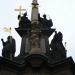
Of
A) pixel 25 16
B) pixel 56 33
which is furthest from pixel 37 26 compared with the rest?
pixel 25 16

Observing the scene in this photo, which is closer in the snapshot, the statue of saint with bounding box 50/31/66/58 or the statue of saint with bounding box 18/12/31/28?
the statue of saint with bounding box 50/31/66/58

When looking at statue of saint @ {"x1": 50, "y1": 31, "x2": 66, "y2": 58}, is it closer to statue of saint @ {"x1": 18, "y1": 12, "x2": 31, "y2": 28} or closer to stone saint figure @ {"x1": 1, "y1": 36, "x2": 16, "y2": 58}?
statue of saint @ {"x1": 18, "y1": 12, "x2": 31, "y2": 28}

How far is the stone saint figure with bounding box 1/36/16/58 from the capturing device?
25484 millimetres

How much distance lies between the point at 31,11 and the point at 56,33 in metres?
3.71

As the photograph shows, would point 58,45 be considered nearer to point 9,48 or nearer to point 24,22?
point 9,48

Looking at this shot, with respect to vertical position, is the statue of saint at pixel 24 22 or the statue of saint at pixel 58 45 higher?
the statue of saint at pixel 24 22

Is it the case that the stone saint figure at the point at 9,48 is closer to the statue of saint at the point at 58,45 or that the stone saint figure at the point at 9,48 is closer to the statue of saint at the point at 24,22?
the statue of saint at the point at 24,22

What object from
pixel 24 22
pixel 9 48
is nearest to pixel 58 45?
pixel 9 48

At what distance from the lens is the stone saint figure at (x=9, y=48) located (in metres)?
25.5

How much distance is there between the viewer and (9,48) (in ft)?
84.4

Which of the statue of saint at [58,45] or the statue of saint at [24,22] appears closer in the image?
the statue of saint at [58,45]

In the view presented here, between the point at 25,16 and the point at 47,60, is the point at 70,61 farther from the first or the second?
the point at 25,16

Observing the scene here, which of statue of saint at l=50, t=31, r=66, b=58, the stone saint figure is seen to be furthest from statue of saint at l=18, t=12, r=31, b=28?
statue of saint at l=50, t=31, r=66, b=58

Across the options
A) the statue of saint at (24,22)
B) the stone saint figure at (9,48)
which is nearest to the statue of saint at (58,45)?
the statue of saint at (24,22)
